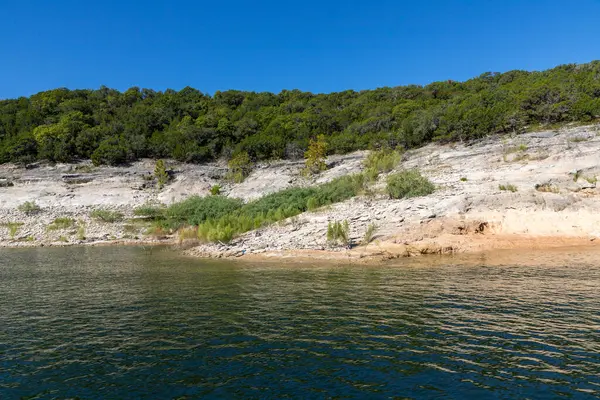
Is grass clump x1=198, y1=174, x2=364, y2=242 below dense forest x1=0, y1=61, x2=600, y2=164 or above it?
below

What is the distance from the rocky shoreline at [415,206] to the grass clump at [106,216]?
68 cm

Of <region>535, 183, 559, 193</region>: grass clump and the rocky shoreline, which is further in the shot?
<region>535, 183, 559, 193</region>: grass clump

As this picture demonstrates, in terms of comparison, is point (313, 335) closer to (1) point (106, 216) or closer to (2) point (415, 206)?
(2) point (415, 206)

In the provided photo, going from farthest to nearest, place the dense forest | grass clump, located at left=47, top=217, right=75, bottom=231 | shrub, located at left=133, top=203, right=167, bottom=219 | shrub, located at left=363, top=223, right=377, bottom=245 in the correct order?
the dense forest < shrub, located at left=133, top=203, right=167, bottom=219 < grass clump, located at left=47, top=217, right=75, bottom=231 < shrub, located at left=363, top=223, right=377, bottom=245

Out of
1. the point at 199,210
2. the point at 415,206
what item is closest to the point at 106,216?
the point at 199,210

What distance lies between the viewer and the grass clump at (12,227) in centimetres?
4921

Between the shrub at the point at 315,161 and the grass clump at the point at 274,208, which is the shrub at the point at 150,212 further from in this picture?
the shrub at the point at 315,161

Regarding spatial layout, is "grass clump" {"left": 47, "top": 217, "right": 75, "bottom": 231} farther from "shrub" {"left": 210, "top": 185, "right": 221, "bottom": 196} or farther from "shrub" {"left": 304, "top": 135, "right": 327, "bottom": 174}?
"shrub" {"left": 304, "top": 135, "right": 327, "bottom": 174}

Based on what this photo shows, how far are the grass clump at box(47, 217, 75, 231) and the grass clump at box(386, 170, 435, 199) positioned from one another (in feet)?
129

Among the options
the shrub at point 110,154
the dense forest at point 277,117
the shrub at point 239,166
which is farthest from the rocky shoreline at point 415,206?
the shrub at point 110,154

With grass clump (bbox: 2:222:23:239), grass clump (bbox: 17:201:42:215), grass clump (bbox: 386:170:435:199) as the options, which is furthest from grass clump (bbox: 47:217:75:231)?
grass clump (bbox: 386:170:435:199)

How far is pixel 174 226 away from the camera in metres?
49.2

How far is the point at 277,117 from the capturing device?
95188mm

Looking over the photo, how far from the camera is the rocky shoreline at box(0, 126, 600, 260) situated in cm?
2891
